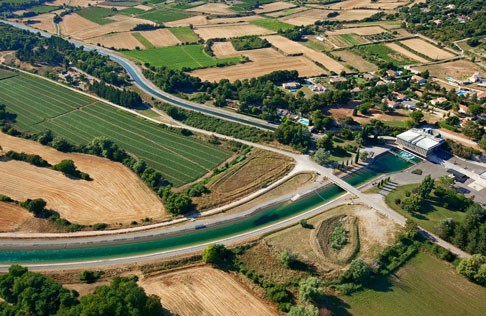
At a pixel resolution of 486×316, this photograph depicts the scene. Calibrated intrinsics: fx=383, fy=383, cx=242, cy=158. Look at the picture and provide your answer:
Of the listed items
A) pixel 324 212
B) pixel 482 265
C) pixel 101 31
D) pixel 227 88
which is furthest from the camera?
pixel 101 31

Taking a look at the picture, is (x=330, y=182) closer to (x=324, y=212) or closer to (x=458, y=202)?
(x=324, y=212)

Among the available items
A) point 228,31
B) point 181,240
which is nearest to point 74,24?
point 228,31

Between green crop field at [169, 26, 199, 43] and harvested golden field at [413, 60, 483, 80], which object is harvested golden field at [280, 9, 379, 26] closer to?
green crop field at [169, 26, 199, 43]

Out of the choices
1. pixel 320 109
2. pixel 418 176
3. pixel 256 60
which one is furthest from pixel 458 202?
pixel 256 60

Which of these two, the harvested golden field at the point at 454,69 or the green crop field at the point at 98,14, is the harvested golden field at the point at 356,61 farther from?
the green crop field at the point at 98,14

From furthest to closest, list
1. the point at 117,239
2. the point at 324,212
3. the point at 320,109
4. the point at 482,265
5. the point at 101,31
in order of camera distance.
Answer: the point at 101,31 → the point at 320,109 → the point at 324,212 → the point at 117,239 → the point at 482,265

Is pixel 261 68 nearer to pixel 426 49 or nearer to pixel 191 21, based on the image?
pixel 426 49
